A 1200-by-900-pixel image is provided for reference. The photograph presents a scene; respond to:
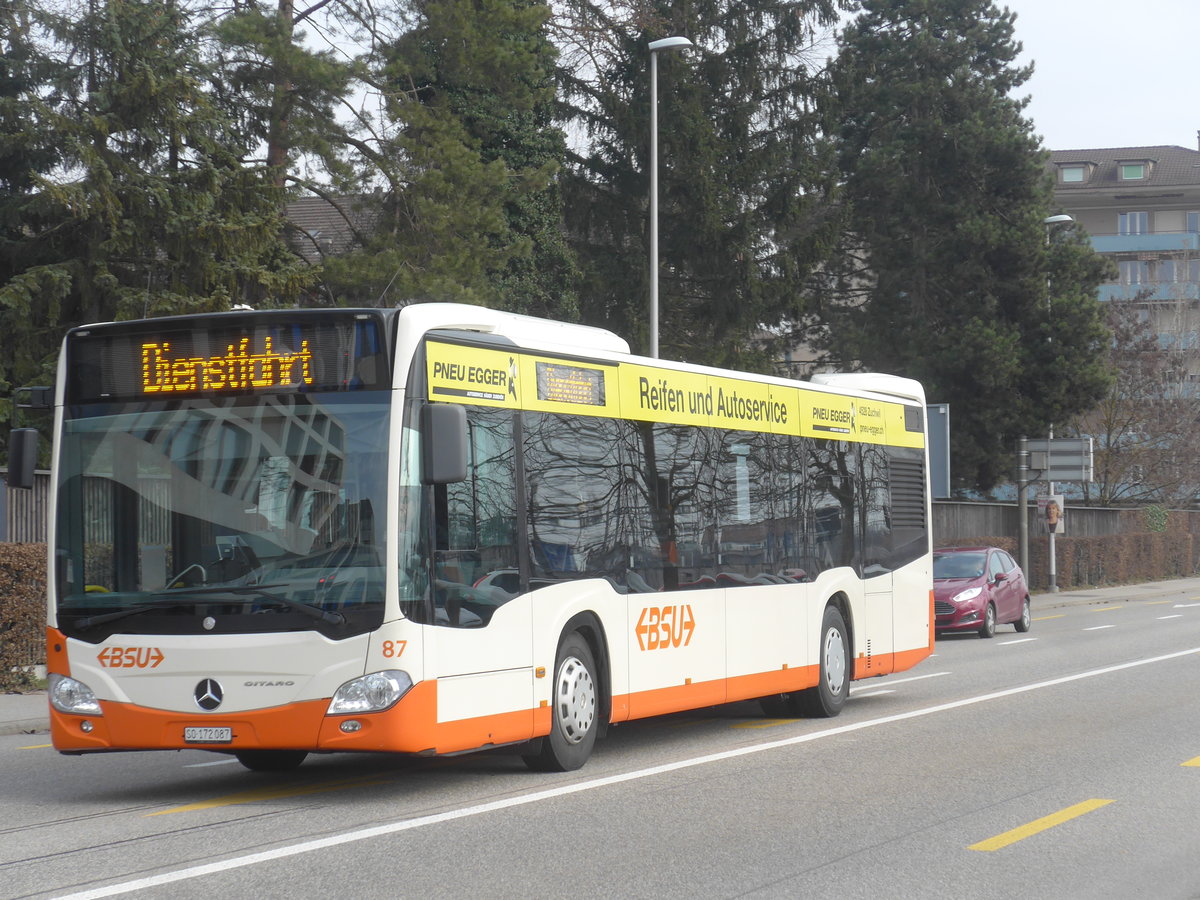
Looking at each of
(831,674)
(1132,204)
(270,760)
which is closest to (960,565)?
(831,674)

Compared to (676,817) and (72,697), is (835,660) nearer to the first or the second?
(676,817)

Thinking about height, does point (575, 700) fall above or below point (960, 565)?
below

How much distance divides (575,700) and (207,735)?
2.44m

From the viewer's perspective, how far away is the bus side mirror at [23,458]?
9.58 metres

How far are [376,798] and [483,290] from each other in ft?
56.3

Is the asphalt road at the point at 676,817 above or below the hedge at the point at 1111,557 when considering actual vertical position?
below

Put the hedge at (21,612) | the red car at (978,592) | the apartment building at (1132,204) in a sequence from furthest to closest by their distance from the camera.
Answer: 1. the apartment building at (1132,204)
2. the red car at (978,592)
3. the hedge at (21,612)

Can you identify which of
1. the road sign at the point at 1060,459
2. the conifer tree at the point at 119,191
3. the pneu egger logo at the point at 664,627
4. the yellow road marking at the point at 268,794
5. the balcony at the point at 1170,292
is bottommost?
the yellow road marking at the point at 268,794

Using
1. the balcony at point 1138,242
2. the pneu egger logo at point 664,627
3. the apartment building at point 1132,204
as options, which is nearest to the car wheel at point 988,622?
the pneu egger logo at point 664,627

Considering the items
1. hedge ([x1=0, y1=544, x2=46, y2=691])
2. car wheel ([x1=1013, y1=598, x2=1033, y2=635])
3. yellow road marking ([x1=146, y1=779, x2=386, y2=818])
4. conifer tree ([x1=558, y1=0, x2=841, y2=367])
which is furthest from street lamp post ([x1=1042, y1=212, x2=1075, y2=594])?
yellow road marking ([x1=146, y1=779, x2=386, y2=818])

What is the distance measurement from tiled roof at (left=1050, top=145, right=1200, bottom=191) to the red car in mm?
78549

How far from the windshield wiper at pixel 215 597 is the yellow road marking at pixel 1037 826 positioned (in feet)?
11.8

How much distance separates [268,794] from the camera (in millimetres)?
9859

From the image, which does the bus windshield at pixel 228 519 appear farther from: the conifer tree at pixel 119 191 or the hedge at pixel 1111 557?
the hedge at pixel 1111 557
